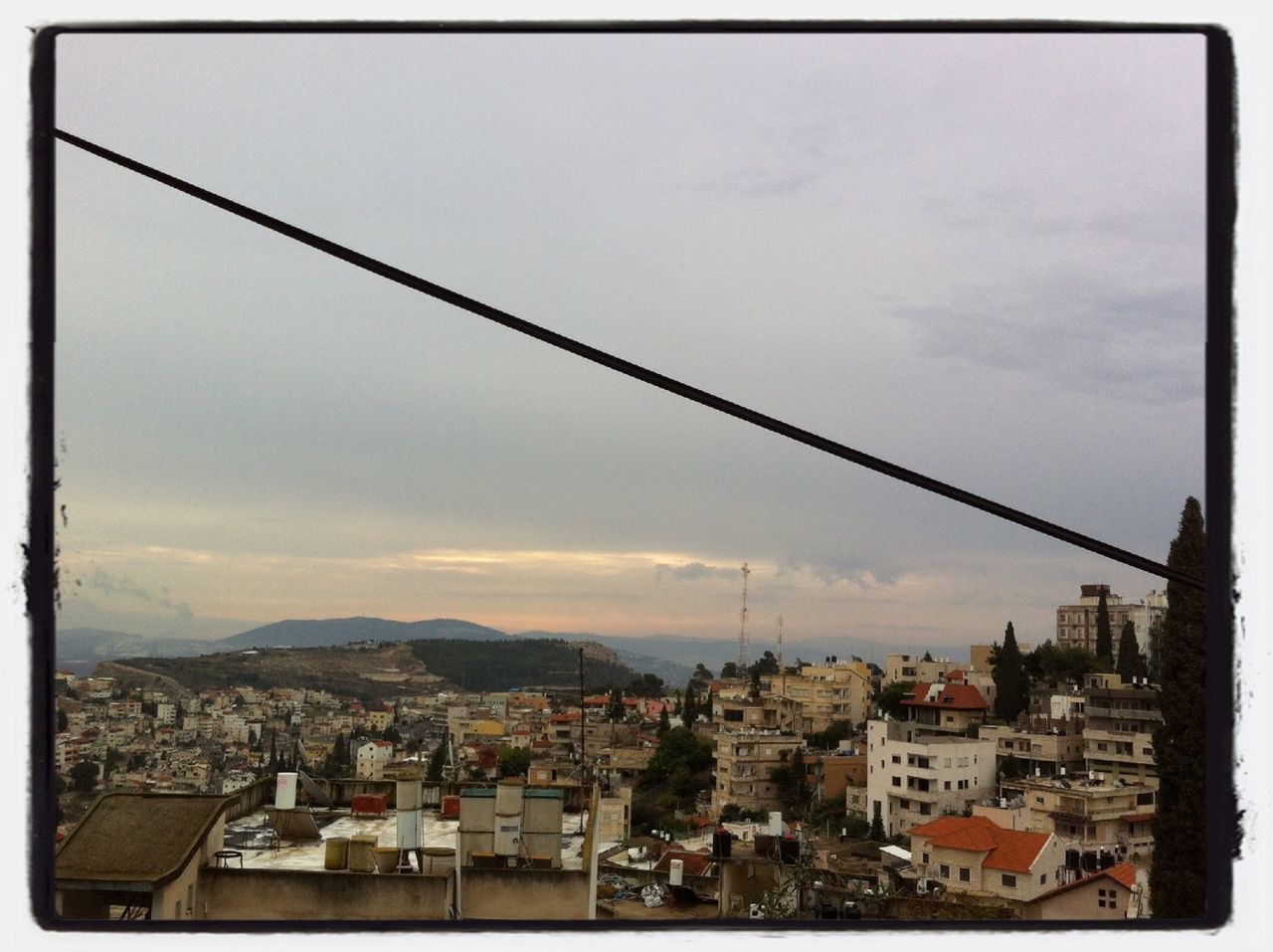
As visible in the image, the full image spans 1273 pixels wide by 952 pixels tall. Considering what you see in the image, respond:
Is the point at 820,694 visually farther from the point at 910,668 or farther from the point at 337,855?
the point at 337,855

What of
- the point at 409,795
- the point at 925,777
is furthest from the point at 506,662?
the point at 409,795

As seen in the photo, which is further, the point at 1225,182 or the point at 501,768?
the point at 501,768

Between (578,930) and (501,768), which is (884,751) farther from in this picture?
(578,930)

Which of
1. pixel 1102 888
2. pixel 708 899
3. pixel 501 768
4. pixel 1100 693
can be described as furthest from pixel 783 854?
pixel 1100 693

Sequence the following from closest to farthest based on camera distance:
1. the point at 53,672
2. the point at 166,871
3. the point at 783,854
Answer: the point at 53,672 → the point at 166,871 → the point at 783,854

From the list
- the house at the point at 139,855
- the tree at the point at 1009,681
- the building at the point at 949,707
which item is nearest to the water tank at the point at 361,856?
the house at the point at 139,855

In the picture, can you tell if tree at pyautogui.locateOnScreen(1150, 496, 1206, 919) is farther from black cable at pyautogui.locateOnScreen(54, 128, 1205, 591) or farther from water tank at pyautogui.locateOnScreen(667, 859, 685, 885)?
black cable at pyautogui.locateOnScreen(54, 128, 1205, 591)

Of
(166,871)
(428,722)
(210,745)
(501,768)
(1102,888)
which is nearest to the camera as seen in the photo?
(166,871)

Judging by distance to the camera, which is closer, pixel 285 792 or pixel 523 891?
pixel 523 891
